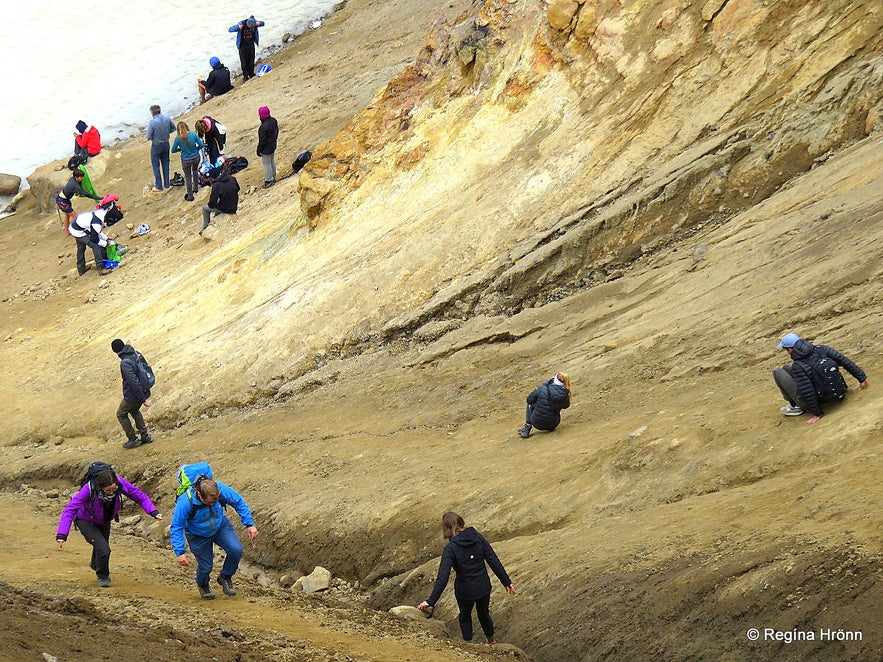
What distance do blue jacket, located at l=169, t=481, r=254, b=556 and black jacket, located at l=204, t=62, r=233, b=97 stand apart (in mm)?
22798

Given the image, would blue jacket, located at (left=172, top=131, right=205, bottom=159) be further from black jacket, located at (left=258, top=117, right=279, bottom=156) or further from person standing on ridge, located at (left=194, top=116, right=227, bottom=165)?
black jacket, located at (left=258, top=117, right=279, bottom=156)

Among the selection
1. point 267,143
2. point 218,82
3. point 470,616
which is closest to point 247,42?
point 218,82

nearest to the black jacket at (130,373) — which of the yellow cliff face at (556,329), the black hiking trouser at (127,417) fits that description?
the black hiking trouser at (127,417)

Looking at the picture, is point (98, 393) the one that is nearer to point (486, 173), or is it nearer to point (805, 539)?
point (486, 173)

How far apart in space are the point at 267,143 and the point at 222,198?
164 centimetres

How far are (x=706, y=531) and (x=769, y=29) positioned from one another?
9.53m

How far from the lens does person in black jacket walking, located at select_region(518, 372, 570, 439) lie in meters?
10.5

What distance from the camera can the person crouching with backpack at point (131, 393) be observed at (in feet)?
44.8

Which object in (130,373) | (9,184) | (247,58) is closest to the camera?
(130,373)

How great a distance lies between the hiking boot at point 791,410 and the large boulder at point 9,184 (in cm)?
2462

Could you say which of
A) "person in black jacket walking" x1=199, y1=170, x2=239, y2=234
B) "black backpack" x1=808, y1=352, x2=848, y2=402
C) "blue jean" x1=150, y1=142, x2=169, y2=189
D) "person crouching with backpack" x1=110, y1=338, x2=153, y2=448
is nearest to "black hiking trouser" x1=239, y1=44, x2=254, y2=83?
"blue jean" x1=150, y1=142, x2=169, y2=189

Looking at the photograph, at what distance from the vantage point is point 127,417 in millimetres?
14289

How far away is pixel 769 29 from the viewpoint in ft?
48.0

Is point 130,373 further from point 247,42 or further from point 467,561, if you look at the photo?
point 247,42
